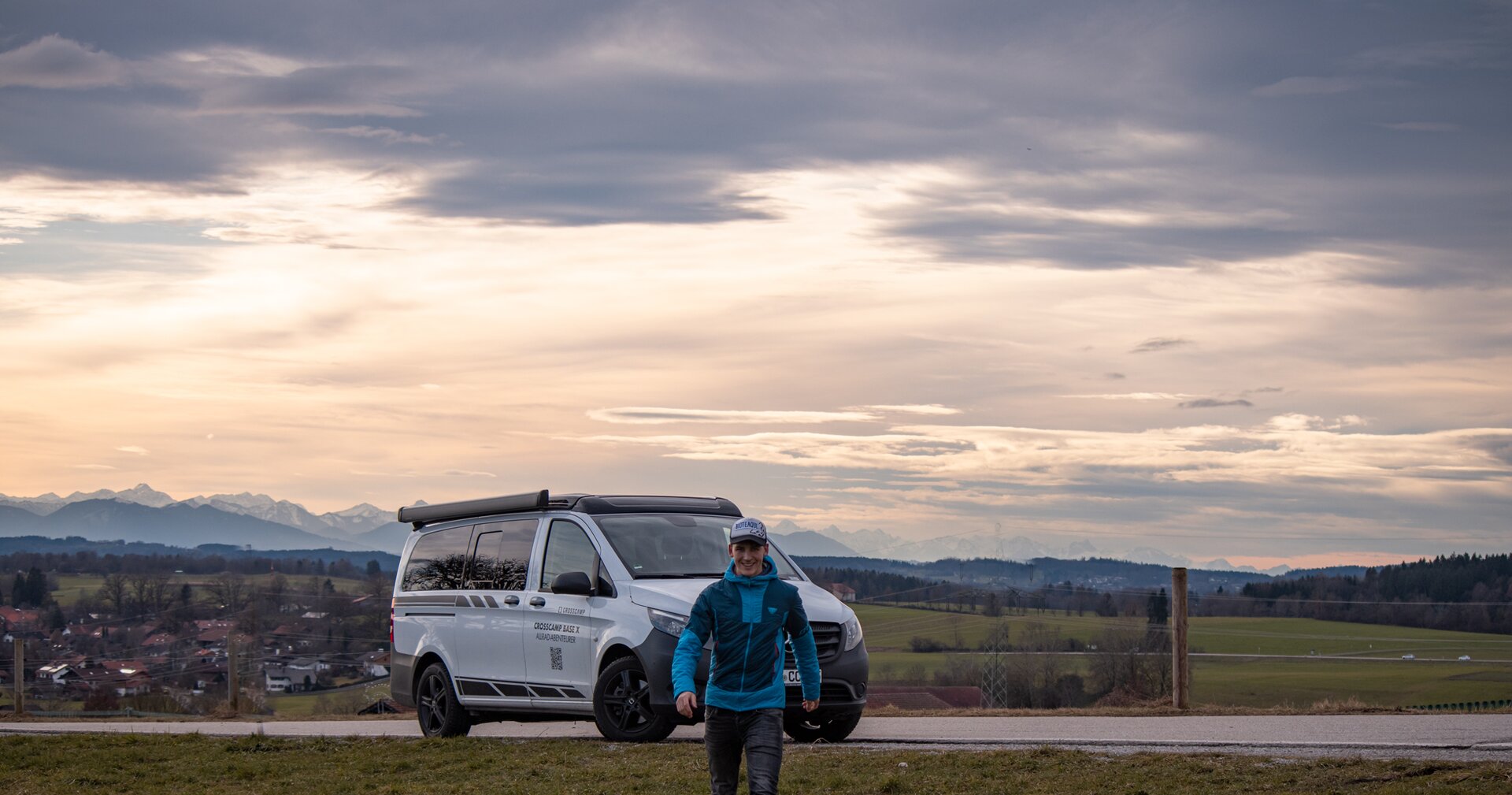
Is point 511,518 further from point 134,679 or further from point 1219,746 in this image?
point 134,679

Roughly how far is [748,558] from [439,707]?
30.3ft

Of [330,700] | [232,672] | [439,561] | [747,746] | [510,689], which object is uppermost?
[439,561]

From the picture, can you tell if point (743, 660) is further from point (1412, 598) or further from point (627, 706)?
point (1412, 598)

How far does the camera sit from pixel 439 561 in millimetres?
16328

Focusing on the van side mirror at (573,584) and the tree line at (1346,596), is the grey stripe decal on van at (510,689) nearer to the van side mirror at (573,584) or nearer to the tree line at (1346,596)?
the van side mirror at (573,584)

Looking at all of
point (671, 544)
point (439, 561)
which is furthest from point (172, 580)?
point (671, 544)

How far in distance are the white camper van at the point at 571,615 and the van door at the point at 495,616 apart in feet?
0.05

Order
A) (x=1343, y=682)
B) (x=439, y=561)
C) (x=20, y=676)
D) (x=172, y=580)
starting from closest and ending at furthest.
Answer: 1. (x=439, y=561)
2. (x=1343, y=682)
3. (x=20, y=676)
4. (x=172, y=580)

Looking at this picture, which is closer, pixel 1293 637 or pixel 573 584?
pixel 573 584

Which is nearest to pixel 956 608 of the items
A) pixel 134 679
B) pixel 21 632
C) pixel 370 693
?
pixel 370 693

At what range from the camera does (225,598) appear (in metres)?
65.1

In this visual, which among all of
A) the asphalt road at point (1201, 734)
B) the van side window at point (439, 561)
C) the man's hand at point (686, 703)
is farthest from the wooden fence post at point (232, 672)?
the man's hand at point (686, 703)

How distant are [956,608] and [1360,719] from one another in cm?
3235

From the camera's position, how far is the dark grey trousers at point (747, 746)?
24.7 feet
